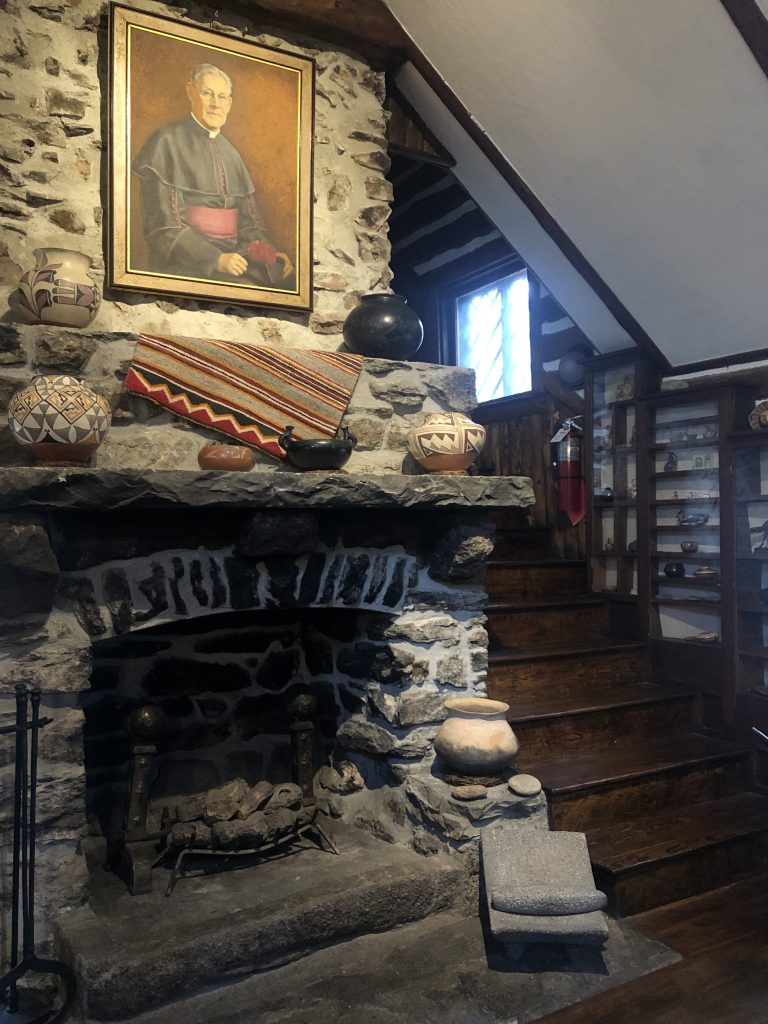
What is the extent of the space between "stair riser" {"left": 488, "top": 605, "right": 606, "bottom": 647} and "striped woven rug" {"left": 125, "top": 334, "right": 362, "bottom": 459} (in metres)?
1.51

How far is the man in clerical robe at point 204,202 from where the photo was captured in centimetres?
294

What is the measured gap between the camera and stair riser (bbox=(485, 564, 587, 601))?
13.8 feet

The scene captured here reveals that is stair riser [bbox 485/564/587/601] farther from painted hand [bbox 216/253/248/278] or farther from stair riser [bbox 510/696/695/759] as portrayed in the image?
painted hand [bbox 216/253/248/278]

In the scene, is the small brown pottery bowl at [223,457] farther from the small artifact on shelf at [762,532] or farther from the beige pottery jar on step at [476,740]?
the small artifact on shelf at [762,532]

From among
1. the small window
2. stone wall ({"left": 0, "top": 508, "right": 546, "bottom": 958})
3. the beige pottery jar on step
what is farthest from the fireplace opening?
the small window

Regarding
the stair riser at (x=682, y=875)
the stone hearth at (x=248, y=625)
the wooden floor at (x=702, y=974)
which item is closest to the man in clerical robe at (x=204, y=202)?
the stone hearth at (x=248, y=625)

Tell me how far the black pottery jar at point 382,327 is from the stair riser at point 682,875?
77.1 inches

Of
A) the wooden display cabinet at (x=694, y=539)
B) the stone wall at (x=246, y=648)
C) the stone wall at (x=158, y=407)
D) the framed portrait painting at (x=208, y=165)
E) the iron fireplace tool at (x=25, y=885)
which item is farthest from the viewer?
the wooden display cabinet at (x=694, y=539)

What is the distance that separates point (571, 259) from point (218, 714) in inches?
106

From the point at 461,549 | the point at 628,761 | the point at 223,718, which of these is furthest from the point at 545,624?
the point at 223,718

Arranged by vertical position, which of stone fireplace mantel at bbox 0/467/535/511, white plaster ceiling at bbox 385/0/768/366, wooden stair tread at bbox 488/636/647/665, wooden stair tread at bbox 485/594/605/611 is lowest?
wooden stair tread at bbox 488/636/647/665

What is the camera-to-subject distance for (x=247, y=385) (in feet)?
9.05

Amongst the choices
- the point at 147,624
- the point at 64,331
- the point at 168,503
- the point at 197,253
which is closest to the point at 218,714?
the point at 147,624

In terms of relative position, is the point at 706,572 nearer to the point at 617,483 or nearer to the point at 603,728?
the point at 617,483
